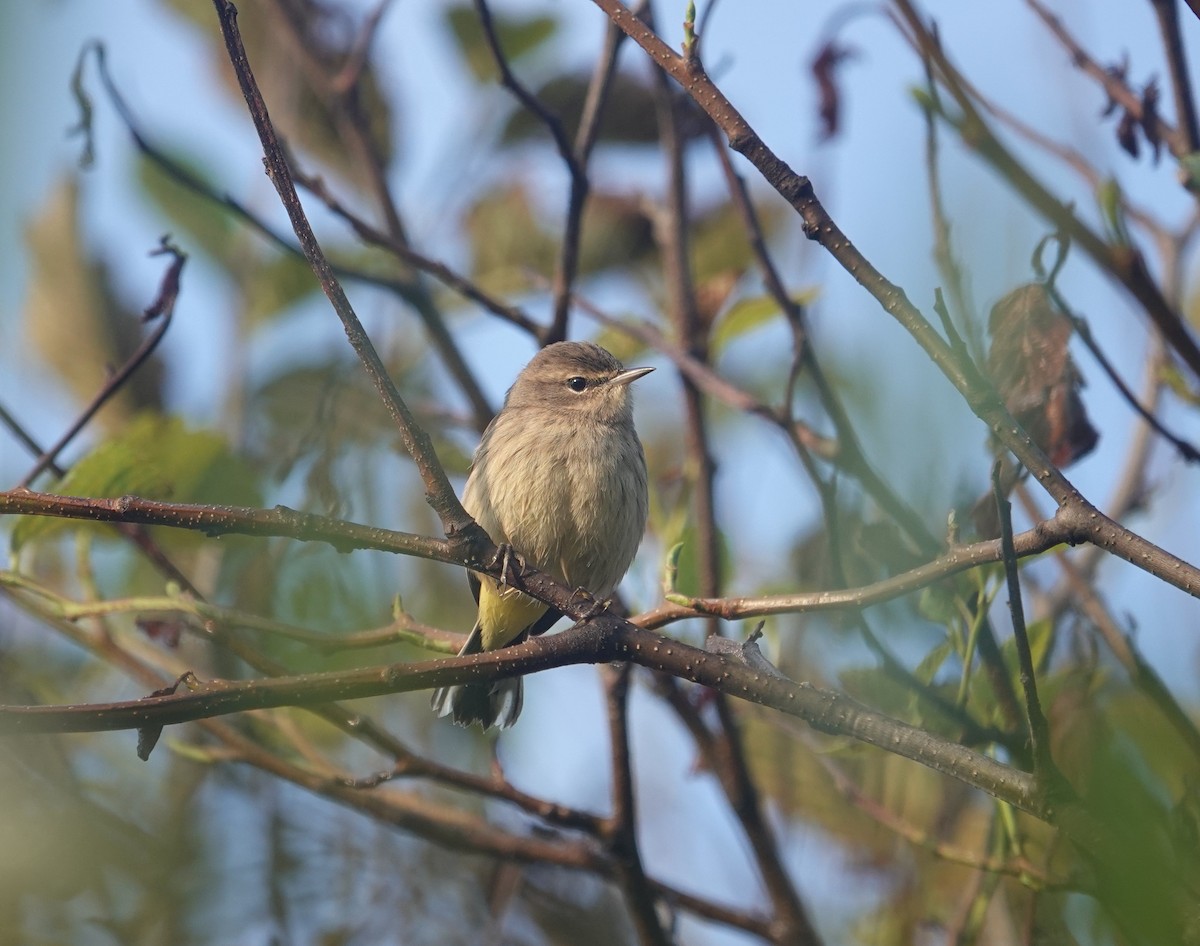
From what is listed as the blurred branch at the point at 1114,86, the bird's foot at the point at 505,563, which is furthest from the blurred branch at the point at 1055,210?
the bird's foot at the point at 505,563

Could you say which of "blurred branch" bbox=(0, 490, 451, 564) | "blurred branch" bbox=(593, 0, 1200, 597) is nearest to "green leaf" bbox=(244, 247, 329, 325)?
"blurred branch" bbox=(0, 490, 451, 564)

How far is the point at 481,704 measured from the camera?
4.78 m

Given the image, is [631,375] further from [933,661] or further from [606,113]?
[933,661]

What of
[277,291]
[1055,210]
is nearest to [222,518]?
[1055,210]

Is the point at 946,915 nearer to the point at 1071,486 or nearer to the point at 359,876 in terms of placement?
the point at 359,876

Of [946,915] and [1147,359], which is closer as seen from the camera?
[1147,359]

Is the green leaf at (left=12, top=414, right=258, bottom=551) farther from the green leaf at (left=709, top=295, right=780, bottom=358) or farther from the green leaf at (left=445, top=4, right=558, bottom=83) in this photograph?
the green leaf at (left=445, top=4, right=558, bottom=83)

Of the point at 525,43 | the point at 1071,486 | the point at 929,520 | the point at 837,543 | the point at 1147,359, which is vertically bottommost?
the point at 929,520

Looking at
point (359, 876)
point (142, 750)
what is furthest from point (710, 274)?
point (142, 750)

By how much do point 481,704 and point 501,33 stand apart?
329 centimetres

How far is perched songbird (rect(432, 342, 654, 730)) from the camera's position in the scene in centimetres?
507

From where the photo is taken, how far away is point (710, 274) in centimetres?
608

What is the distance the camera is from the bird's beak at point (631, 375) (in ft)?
18.2

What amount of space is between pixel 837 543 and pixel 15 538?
Answer: 222cm
